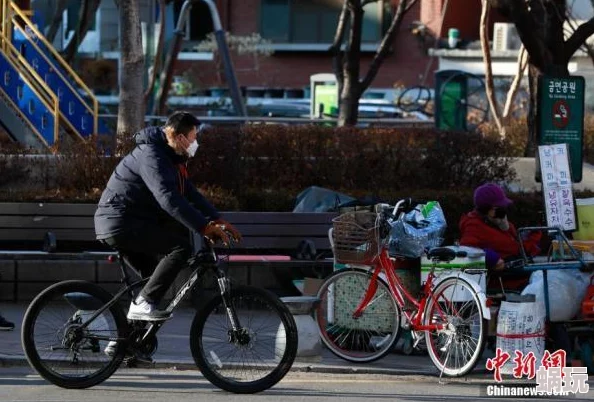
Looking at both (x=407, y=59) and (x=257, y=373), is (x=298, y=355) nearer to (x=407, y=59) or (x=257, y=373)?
(x=257, y=373)

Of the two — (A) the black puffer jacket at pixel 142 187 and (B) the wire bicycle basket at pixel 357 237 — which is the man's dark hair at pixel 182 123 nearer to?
(A) the black puffer jacket at pixel 142 187

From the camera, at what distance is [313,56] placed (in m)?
51.2

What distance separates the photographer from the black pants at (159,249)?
26.8 feet

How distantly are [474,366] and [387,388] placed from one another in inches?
24.1

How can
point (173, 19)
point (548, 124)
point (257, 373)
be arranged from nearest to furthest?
point (257, 373) → point (548, 124) → point (173, 19)

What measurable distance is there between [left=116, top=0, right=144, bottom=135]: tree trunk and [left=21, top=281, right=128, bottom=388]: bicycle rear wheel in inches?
252

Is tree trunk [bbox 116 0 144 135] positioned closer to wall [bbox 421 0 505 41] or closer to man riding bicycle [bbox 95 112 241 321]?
man riding bicycle [bbox 95 112 241 321]

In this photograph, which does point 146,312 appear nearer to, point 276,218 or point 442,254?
point 442,254

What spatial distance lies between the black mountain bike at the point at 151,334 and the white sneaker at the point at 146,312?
6 cm

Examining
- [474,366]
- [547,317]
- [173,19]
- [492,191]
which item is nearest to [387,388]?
[474,366]

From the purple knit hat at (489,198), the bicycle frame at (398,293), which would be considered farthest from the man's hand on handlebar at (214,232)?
the purple knit hat at (489,198)

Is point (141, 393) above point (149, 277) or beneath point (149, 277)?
beneath

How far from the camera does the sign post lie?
12.7 meters

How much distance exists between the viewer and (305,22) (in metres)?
51.0
